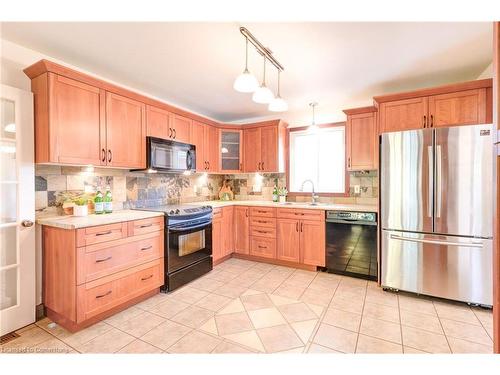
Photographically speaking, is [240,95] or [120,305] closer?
[120,305]

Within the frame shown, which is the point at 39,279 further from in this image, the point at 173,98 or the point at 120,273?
the point at 173,98

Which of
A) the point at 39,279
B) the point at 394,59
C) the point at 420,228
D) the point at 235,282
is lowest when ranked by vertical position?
the point at 235,282

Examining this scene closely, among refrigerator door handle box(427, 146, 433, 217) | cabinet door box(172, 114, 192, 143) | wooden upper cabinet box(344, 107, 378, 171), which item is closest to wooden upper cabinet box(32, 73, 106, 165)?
cabinet door box(172, 114, 192, 143)

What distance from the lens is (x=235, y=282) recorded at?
295 cm

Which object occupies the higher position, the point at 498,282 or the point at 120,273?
the point at 498,282

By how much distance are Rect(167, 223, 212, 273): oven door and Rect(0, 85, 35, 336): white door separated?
3.94 feet

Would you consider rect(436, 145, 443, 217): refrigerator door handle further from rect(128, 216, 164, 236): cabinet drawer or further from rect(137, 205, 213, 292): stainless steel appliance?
rect(128, 216, 164, 236): cabinet drawer

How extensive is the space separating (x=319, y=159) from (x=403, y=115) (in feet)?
4.80

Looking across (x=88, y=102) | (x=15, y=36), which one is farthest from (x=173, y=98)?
(x=15, y=36)

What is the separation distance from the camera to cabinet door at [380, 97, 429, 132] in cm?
263

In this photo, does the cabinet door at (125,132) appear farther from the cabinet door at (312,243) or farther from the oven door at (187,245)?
the cabinet door at (312,243)

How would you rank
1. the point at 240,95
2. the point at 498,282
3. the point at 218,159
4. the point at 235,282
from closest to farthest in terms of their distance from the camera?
the point at 498,282
the point at 235,282
the point at 240,95
the point at 218,159

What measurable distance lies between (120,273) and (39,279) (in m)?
0.73

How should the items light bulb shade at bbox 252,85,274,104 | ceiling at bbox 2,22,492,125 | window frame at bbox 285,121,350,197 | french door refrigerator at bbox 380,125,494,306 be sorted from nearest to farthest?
ceiling at bbox 2,22,492,125 → light bulb shade at bbox 252,85,274,104 → french door refrigerator at bbox 380,125,494,306 → window frame at bbox 285,121,350,197
